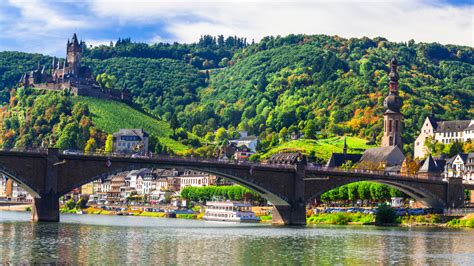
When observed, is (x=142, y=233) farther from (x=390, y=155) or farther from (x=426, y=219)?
(x=390, y=155)

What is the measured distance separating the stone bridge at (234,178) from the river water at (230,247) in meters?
4.90

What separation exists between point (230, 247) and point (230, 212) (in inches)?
2438

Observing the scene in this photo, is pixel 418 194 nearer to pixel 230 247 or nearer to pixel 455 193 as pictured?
pixel 455 193

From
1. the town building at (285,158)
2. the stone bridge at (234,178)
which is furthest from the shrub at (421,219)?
the town building at (285,158)

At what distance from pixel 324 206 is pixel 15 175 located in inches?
2270

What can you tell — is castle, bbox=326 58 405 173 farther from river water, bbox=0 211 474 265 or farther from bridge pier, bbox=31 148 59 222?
bridge pier, bbox=31 148 59 222

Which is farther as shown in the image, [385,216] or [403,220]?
[403,220]

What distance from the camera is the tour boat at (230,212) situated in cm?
13088

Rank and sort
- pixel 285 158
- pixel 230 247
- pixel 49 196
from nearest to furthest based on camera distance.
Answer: pixel 230 247 → pixel 49 196 → pixel 285 158

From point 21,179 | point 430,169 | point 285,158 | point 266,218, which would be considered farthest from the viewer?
point 285,158

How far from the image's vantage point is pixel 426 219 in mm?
116188

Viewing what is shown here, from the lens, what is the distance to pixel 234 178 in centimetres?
10919

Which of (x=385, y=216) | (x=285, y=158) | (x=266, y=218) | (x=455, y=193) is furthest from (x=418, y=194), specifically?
(x=285, y=158)

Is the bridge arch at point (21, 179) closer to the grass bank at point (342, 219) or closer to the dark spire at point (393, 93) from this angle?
the grass bank at point (342, 219)
